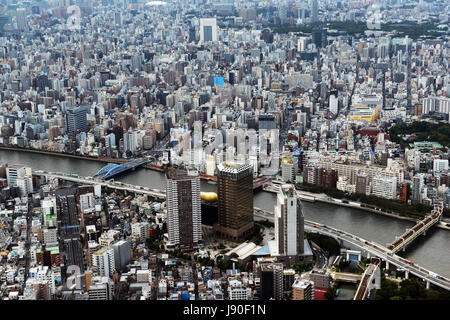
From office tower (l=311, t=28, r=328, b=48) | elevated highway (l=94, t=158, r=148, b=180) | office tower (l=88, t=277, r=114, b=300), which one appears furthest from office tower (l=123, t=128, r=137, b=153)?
office tower (l=311, t=28, r=328, b=48)

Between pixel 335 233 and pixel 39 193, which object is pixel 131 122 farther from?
pixel 335 233

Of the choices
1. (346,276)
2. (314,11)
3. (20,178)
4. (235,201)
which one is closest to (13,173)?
(20,178)

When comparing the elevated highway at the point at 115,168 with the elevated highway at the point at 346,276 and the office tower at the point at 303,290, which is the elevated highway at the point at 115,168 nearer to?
the elevated highway at the point at 346,276

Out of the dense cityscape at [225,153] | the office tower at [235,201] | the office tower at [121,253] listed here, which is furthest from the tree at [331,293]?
the office tower at [121,253]

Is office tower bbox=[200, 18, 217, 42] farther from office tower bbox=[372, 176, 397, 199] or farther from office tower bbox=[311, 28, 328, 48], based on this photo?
office tower bbox=[372, 176, 397, 199]
